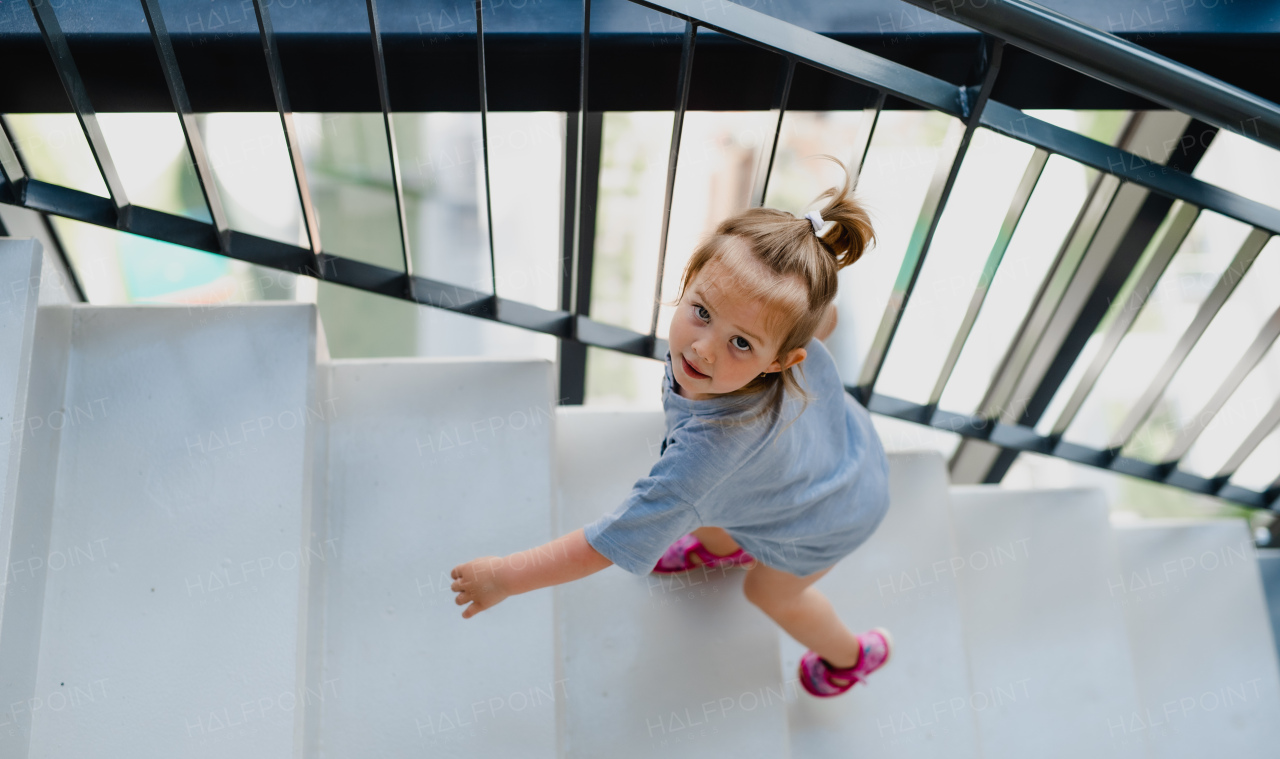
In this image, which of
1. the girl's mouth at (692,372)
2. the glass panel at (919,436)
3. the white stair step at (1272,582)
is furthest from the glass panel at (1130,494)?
the girl's mouth at (692,372)

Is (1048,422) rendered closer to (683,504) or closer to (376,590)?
(683,504)

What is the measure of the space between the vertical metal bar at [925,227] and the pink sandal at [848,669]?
0.51 meters

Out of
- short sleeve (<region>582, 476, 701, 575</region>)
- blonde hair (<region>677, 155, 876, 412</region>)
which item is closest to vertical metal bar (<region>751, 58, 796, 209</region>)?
blonde hair (<region>677, 155, 876, 412</region>)

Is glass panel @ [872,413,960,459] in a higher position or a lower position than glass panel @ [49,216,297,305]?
lower

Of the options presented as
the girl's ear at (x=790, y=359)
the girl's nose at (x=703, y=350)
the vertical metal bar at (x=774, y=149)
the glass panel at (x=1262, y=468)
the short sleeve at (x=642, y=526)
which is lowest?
the glass panel at (x=1262, y=468)

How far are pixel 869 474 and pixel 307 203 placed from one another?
1.03 m

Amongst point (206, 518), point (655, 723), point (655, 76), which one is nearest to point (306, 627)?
point (206, 518)

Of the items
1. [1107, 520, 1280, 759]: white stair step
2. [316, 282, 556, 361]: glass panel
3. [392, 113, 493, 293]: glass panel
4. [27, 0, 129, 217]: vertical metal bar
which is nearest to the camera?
[27, 0, 129, 217]: vertical metal bar

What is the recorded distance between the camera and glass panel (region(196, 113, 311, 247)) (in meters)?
2.03

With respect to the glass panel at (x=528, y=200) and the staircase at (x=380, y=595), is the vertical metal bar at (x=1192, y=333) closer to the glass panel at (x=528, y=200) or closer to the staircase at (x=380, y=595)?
the staircase at (x=380, y=595)

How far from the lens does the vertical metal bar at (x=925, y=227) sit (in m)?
1.41

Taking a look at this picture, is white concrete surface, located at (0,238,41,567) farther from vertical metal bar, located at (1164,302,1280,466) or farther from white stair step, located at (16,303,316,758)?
vertical metal bar, located at (1164,302,1280,466)

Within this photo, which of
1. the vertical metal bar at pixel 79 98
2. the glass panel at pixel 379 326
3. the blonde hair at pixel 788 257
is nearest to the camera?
the blonde hair at pixel 788 257

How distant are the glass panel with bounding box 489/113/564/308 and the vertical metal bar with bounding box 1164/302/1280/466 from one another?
4.55 feet
